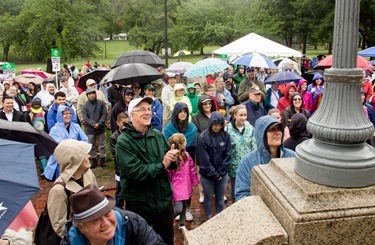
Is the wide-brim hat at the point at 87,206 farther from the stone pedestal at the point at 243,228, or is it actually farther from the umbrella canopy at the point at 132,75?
the umbrella canopy at the point at 132,75

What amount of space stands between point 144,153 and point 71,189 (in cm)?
78

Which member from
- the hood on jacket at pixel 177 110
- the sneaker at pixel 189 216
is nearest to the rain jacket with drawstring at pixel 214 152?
the hood on jacket at pixel 177 110

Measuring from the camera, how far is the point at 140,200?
3863 mm

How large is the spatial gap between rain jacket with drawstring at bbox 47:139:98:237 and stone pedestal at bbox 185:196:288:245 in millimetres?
1277

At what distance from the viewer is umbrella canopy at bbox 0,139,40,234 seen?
247 centimetres

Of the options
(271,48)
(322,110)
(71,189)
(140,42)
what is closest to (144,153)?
(71,189)

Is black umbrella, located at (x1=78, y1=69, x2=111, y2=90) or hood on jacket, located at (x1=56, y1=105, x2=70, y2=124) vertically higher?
black umbrella, located at (x1=78, y1=69, x2=111, y2=90)

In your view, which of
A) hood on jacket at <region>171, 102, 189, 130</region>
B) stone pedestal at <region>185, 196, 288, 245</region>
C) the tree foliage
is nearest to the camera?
stone pedestal at <region>185, 196, 288, 245</region>

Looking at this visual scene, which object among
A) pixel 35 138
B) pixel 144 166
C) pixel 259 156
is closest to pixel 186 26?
pixel 35 138

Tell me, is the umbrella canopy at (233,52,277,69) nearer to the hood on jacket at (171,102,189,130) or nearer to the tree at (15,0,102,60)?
the hood on jacket at (171,102,189,130)

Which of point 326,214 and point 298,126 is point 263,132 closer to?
point 326,214

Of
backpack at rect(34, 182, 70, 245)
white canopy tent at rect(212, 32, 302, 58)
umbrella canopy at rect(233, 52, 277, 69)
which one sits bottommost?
backpack at rect(34, 182, 70, 245)

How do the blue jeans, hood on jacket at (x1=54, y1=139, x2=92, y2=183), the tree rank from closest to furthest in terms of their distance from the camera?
1. hood on jacket at (x1=54, y1=139, x2=92, y2=183)
2. the blue jeans
3. the tree

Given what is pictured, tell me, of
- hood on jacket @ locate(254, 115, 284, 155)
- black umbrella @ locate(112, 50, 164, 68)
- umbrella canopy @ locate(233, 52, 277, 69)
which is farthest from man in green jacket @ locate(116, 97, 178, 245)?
black umbrella @ locate(112, 50, 164, 68)
